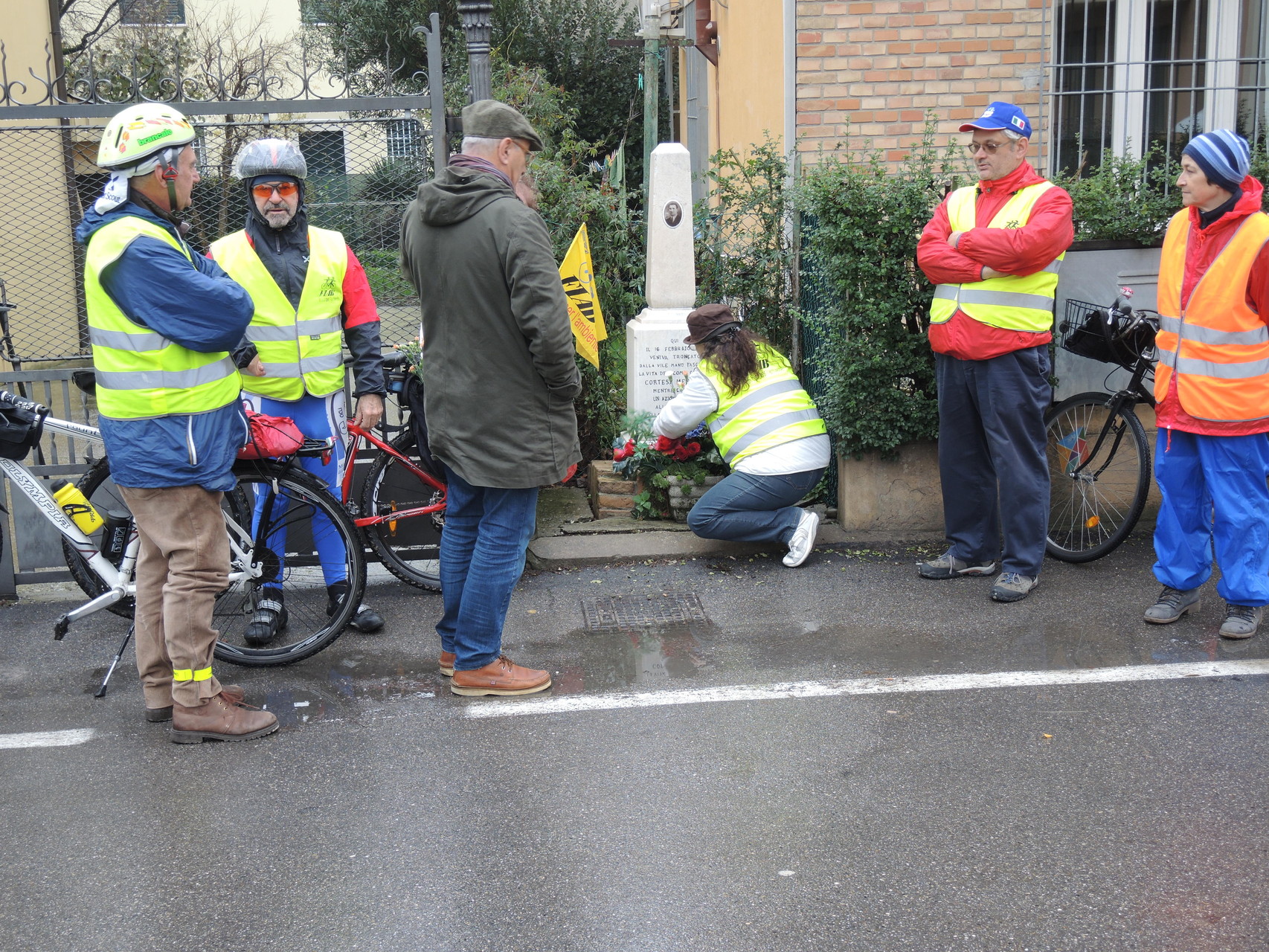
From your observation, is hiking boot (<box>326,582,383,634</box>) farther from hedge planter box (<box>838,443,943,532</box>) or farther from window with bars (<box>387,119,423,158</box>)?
hedge planter box (<box>838,443,943,532</box>)

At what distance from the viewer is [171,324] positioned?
3.87 m

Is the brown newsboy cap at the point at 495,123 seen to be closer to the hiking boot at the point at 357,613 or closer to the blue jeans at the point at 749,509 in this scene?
the hiking boot at the point at 357,613

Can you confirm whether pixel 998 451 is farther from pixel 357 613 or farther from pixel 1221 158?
pixel 357 613

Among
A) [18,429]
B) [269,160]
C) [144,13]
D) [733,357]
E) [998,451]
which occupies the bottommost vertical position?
[998,451]

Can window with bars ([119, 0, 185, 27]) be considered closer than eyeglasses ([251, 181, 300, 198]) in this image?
No

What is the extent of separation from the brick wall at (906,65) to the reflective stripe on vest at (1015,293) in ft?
7.58

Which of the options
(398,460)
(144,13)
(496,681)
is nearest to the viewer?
(496,681)

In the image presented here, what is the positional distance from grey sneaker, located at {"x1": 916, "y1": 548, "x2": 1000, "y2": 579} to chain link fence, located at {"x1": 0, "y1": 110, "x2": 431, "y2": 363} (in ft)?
9.02

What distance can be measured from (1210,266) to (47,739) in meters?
4.53

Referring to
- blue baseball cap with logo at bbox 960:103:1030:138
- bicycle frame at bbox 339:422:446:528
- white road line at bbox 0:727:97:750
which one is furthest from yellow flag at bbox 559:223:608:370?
white road line at bbox 0:727:97:750

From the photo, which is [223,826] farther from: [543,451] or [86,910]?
[543,451]

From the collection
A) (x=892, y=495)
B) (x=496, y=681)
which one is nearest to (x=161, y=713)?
(x=496, y=681)

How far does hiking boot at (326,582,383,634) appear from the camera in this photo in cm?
490

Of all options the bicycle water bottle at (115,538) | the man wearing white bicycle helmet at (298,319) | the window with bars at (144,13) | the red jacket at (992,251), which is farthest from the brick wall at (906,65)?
the window with bars at (144,13)
